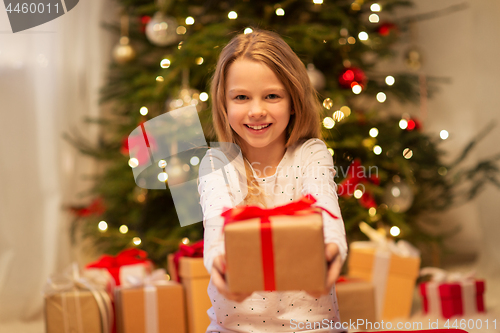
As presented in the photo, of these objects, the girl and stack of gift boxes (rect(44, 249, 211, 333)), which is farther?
stack of gift boxes (rect(44, 249, 211, 333))

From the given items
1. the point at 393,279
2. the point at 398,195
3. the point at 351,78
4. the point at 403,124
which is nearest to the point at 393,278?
the point at 393,279

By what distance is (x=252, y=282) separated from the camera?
Result: 1.84ft

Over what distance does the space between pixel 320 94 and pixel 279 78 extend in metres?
0.74

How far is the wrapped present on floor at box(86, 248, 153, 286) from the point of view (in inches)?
51.2

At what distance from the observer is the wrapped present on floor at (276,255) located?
0.55 meters

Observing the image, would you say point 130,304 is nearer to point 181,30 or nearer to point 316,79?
point 316,79

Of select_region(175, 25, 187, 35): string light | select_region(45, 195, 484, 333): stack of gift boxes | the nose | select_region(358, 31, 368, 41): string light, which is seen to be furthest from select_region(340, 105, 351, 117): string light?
the nose

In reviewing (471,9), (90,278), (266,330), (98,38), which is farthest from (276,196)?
(471,9)

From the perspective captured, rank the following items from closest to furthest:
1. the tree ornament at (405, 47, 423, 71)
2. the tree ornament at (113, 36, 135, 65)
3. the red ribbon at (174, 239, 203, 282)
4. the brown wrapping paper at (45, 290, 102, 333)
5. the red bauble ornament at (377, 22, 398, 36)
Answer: the brown wrapping paper at (45, 290, 102, 333) → the red ribbon at (174, 239, 203, 282) → the red bauble ornament at (377, 22, 398, 36) → the tree ornament at (113, 36, 135, 65) → the tree ornament at (405, 47, 423, 71)

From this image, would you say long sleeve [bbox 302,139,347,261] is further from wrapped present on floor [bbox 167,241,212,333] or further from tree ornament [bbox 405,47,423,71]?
tree ornament [bbox 405,47,423,71]

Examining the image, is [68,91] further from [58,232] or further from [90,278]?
[90,278]

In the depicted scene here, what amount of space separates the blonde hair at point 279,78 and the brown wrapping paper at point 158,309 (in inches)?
20.2

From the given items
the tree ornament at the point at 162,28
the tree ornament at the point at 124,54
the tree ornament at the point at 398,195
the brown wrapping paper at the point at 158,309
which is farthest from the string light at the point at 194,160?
the tree ornament at the point at 124,54

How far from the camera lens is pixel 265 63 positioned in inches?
29.9
